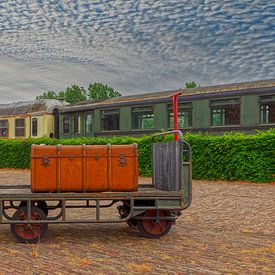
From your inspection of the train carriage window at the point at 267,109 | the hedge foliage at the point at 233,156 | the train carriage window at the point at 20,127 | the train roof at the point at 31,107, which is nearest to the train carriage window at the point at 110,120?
the hedge foliage at the point at 233,156

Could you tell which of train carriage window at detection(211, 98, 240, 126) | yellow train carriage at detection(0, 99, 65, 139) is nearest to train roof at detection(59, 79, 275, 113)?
train carriage window at detection(211, 98, 240, 126)

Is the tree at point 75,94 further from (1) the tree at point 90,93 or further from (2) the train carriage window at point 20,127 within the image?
(2) the train carriage window at point 20,127

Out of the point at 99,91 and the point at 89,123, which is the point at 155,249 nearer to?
the point at 89,123

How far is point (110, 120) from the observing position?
21875 millimetres

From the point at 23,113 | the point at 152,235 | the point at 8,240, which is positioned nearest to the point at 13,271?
the point at 8,240

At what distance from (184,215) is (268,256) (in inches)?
144

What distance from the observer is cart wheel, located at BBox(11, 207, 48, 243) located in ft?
22.0

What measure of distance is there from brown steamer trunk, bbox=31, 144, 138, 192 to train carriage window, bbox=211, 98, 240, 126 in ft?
36.1

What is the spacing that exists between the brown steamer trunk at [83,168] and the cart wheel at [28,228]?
0.37 meters

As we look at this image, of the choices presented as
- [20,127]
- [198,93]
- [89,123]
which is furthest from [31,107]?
[198,93]

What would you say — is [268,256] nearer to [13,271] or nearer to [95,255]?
[95,255]

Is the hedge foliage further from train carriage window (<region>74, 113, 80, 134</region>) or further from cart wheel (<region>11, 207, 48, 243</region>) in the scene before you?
cart wheel (<region>11, 207, 48, 243</region>)

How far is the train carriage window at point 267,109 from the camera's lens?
16.1 m

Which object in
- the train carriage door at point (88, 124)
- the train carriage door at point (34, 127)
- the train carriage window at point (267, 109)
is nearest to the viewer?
the train carriage window at point (267, 109)
